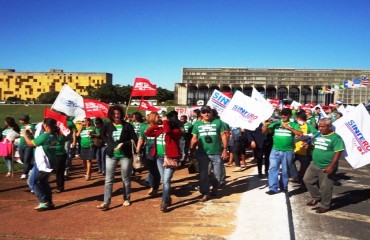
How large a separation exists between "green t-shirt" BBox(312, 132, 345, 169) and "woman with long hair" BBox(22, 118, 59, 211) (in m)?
4.45

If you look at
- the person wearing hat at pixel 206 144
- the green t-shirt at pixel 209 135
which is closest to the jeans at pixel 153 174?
the person wearing hat at pixel 206 144

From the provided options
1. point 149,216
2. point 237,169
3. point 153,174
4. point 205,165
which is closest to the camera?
point 149,216

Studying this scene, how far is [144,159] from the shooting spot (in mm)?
8484

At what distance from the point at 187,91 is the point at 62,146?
10091 cm

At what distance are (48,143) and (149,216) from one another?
2.08 meters

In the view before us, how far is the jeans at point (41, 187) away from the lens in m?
6.48

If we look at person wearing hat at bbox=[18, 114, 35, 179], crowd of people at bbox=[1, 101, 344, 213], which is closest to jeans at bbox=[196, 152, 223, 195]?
crowd of people at bbox=[1, 101, 344, 213]

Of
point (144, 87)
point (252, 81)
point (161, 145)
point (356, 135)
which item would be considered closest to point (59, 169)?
point (161, 145)

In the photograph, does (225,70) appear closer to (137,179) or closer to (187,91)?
(187,91)

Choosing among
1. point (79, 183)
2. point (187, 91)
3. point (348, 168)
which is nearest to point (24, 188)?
point (79, 183)

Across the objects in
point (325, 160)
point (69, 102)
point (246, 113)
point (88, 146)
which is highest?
point (69, 102)

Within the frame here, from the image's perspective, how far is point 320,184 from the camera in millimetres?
6727

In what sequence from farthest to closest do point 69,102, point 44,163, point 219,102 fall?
point 219,102
point 69,102
point 44,163

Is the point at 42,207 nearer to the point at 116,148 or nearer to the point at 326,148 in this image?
the point at 116,148
